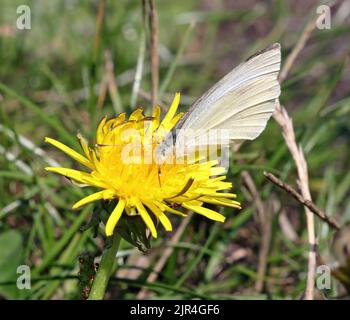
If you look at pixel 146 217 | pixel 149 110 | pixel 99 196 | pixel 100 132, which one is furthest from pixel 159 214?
pixel 149 110

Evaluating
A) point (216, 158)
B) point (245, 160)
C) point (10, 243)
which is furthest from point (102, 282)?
point (245, 160)

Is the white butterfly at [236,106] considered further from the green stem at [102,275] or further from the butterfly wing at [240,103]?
the green stem at [102,275]

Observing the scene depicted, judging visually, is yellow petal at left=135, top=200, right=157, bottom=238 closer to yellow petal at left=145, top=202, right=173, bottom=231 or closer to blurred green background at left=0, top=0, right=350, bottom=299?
yellow petal at left=145, top=202, right=173, bottom=231

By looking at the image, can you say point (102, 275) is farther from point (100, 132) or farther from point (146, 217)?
point (100, 132)

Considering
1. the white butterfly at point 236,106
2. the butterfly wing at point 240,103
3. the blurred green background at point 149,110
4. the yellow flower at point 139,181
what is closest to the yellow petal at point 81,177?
the yellow flower at point 139,181

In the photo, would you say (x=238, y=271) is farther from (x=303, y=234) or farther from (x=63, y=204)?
(x=63, y=204)

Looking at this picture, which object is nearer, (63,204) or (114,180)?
(114,180)
